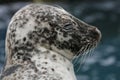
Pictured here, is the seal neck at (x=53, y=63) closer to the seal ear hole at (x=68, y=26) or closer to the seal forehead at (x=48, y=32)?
the seal forehead at (x=48, y=32)

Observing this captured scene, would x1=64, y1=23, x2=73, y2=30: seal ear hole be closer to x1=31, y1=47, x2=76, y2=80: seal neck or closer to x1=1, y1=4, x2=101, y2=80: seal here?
x1=1, y1=4, x2=101, y2=80: seal

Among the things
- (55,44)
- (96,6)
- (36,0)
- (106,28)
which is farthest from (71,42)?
(96,6)

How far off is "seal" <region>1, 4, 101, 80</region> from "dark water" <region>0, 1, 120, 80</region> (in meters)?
8.55

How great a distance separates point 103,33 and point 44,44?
1094 cm

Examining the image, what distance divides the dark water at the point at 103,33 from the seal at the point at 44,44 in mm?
8545

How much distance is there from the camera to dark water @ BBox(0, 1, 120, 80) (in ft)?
47.7

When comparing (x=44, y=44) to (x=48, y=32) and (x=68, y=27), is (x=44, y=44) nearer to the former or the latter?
(x=48, y=32)

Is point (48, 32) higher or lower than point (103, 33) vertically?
higher

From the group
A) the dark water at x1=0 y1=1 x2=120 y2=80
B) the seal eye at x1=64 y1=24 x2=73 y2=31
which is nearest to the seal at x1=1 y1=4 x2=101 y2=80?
the seal eye at x1=64 y1=24 x2=73 y2=31

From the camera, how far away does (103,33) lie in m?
15.9

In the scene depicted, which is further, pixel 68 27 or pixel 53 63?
pixel 68 27

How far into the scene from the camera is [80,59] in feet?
17.6

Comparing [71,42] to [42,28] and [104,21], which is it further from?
[104,21]

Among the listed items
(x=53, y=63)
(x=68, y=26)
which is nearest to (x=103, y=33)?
(x=68, y=26)
